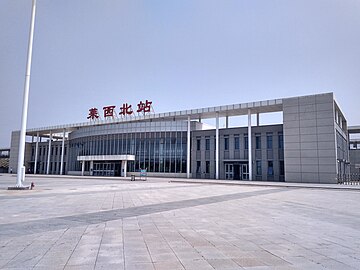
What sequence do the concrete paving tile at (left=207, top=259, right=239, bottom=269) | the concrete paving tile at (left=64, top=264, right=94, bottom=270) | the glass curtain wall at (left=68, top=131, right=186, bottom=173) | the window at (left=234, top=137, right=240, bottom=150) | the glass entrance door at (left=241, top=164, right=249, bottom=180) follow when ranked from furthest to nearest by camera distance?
the glass curtain wall at (left=68, top=131, right=186, bottom=173)
the window at (left=234, top=137, right=240, bottom=150)
the glass entrance door at (left=241, top=164, right=249, bottom=180)
the concrete paving tile at (left=207, top=259, right=239, bottom=269)
the concrete paving tile at (left=64, top=264, right=94, bottom=270)

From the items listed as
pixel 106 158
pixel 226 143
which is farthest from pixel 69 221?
pixel 106 158

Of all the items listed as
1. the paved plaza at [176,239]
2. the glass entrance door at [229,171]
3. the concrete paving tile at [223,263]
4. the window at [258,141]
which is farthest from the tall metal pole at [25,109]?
the window at [258,141]

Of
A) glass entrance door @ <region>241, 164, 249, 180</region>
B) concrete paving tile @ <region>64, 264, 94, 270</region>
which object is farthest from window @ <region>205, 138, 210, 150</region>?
concrete paving tile @ <region>64, 264, 94, 270</region>

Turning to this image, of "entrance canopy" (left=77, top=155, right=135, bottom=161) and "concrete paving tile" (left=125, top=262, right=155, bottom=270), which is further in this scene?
"entrance canopy" (left=77, top=155, right=135, bottom=161)

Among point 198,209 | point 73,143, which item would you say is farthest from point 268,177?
point 73,143

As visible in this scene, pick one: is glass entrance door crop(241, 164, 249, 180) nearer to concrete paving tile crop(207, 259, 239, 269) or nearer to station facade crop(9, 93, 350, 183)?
station facade crop(9, 93, 350, 183)

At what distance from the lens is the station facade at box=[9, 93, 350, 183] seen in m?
32.2

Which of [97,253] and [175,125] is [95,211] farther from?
[175,125]

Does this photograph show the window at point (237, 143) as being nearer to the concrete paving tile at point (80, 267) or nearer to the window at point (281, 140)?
the window at point (281, 140)

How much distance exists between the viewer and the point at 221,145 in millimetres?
42219

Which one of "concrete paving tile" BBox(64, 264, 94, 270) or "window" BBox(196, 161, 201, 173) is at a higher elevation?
"window" BBox(196, 161, 201, 173)

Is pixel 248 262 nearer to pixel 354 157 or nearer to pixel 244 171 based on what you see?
pixel 244 171

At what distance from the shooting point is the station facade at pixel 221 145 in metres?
32.2

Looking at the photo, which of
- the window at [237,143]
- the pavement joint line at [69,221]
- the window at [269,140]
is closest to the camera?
the pavement joint line at [69,221]
